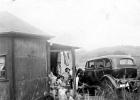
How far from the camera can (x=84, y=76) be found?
1634 cm

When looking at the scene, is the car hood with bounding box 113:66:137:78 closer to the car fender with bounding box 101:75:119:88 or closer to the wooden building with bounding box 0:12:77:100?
the car fender with bounding box 101:75:119:88

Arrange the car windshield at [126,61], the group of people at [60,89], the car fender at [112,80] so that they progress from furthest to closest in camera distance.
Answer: the car windshield at [126,61], the group of people at [60,89], the car fender at [112,80]

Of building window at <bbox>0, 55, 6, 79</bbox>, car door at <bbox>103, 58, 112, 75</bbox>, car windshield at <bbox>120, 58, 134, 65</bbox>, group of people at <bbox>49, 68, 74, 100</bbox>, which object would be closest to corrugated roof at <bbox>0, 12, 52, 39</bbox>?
building window at <bbox>0, 55, 6, 79</bbox>

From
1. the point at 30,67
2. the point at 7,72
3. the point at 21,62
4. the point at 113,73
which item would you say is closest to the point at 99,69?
the point at 113,73

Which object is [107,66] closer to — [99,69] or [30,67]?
[99,69]

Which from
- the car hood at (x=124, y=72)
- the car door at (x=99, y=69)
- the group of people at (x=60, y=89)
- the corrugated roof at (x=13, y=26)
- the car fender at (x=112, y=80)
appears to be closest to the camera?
the corrugated roof at (x=13, y=26)

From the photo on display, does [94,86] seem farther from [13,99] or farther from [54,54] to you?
[13,99]

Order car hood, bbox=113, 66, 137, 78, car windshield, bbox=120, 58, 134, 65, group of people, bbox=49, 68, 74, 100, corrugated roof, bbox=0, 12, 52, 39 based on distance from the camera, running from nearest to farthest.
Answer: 1. corrugated roof, bbox=0, 12, 52, 39
2. group of people, bbox=49, 68, 74, 100
3. car hood, bbox=113, 66, 137, 78
4. car windshield, bbox=120, 58, 134, 65

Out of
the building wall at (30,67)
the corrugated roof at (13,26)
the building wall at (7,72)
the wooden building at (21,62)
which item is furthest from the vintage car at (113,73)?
the building wall at (7,72)

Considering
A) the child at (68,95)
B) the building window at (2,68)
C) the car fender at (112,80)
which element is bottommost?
the child at (68,95)

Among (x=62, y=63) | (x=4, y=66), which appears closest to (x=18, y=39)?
(x=4, y=66)

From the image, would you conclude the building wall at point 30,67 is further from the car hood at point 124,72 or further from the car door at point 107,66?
the car hood at point 124,72

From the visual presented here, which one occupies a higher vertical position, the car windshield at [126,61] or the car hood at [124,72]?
the car windshield at [126,61]

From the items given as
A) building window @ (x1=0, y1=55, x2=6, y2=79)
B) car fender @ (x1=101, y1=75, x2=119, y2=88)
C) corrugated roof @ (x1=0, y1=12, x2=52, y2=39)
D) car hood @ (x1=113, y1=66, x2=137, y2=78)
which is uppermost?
corrugated roof @ (x1=0, y1=12, x2=52, y2=39)
